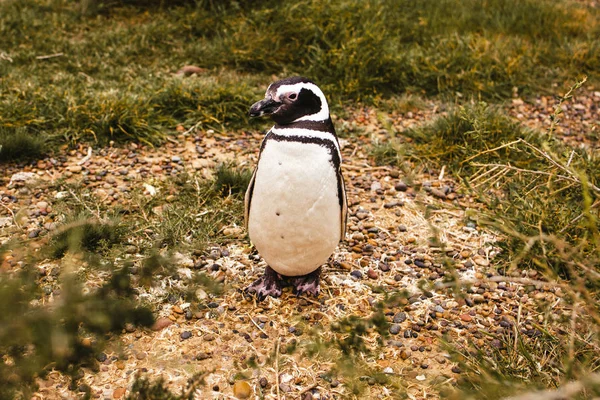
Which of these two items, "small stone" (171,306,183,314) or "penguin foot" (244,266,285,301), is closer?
"small stone" (171,306,183,314)

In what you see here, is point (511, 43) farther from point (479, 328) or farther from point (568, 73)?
point (479, 328)

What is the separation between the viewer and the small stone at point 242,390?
2217mm

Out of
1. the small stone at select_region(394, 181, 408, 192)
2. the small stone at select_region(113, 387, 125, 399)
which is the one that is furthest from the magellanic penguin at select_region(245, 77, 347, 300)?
the small stone at select_region(394, 181, 408, 192)

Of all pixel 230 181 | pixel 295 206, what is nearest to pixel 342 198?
pixel 295 206

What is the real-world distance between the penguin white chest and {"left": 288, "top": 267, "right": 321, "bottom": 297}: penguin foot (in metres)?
0.18

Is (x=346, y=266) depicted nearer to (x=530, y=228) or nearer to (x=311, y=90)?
(x=530, y=228)

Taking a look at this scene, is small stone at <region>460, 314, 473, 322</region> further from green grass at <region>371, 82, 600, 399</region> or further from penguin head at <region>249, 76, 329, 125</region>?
penguin head at <region>249, 76, 329, 125</region>

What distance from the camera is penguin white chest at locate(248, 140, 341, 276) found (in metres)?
2.31

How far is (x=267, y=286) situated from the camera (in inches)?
109

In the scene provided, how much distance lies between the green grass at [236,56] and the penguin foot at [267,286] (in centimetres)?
172

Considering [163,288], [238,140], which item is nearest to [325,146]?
[163,288]

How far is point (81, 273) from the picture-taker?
275cm

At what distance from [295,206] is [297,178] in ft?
0.42

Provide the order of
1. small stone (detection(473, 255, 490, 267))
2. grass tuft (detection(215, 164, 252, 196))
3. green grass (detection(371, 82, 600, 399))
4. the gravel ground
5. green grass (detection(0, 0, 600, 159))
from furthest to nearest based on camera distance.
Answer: green grass (detection(0, 0, 600, 159)) → grass tuft (detection(215, 164, 252, 196)) → small stone (detection(473, 255, 490, 267)) → the gravel ground → green grass (detection(371, 82, 600, 399))
